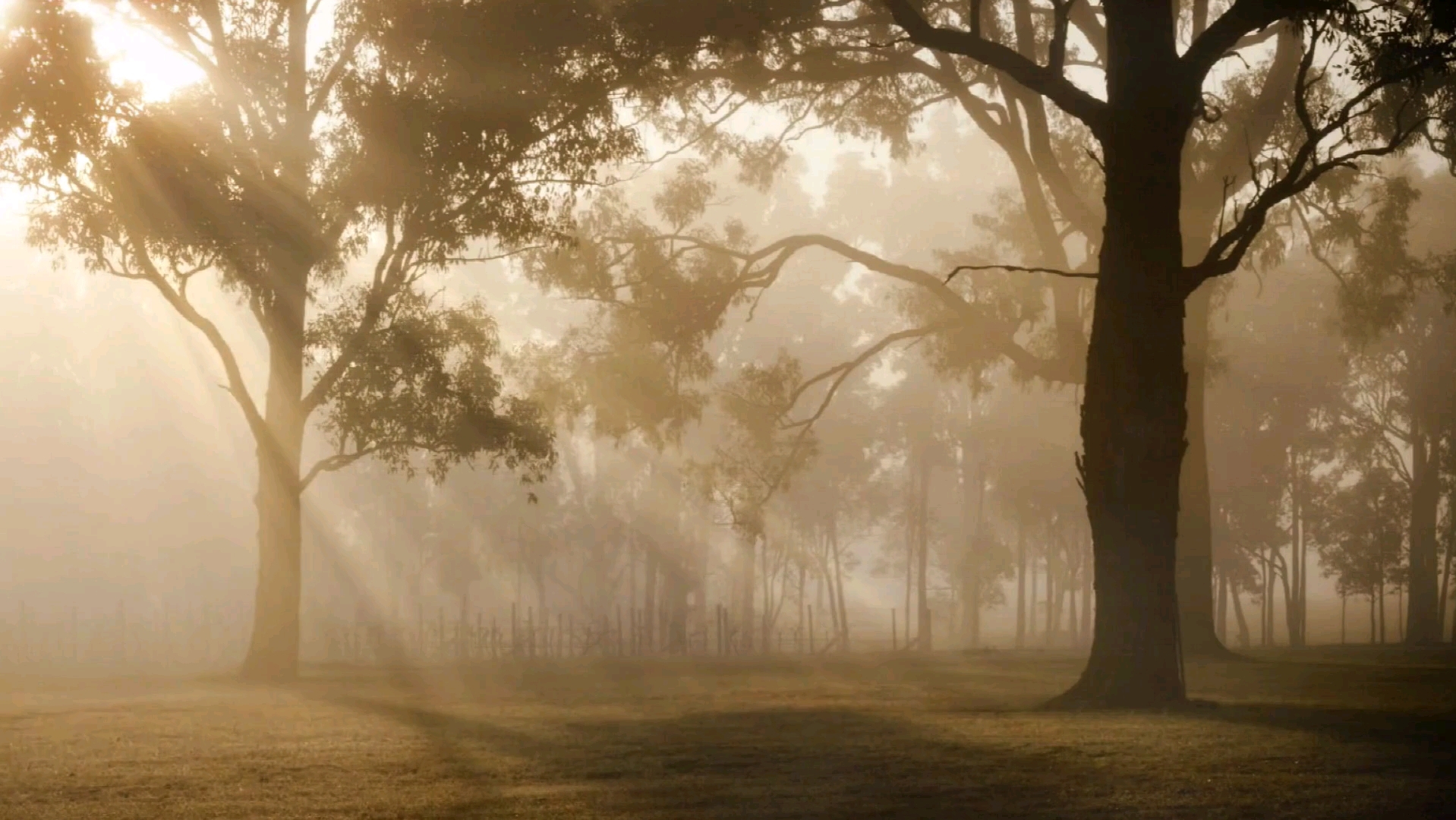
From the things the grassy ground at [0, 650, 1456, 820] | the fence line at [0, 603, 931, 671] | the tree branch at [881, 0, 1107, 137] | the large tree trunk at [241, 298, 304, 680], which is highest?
the tree branch at [881, 0, 1107, 137]

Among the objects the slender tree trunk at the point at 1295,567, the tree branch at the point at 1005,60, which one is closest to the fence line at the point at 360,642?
the slender tree trunk at the point at 1295,567

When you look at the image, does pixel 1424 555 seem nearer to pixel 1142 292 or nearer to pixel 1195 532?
pixel 1195 532

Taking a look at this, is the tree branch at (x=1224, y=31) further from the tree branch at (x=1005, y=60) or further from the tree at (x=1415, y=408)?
the tree at (x=1415, y=408)

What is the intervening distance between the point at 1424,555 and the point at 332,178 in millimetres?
35560

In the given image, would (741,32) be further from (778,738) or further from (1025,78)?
(778,738)

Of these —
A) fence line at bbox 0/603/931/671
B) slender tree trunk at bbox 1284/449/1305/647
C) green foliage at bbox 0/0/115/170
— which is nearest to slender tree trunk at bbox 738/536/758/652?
fence line at bbox 0/603/931/671

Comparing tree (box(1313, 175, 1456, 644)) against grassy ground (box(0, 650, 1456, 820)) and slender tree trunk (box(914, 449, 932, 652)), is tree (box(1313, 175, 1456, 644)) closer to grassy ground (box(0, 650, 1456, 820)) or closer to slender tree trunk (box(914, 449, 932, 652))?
slender tree trunk (box(914, 449, 932, 652))

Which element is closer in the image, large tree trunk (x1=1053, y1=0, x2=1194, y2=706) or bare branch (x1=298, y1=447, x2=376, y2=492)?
large tree trunk (x1=1053, y1=0, x2=1194, y2=706)

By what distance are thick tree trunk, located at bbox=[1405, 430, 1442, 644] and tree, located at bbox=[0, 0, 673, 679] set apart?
95.0 feet

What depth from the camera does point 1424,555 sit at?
48031 millimetres

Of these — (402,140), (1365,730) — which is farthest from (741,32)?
(1365,730)

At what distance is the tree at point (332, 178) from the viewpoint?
21.5 metres

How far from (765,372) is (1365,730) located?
20.6 metres

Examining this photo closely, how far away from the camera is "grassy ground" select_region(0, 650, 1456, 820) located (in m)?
10.4
